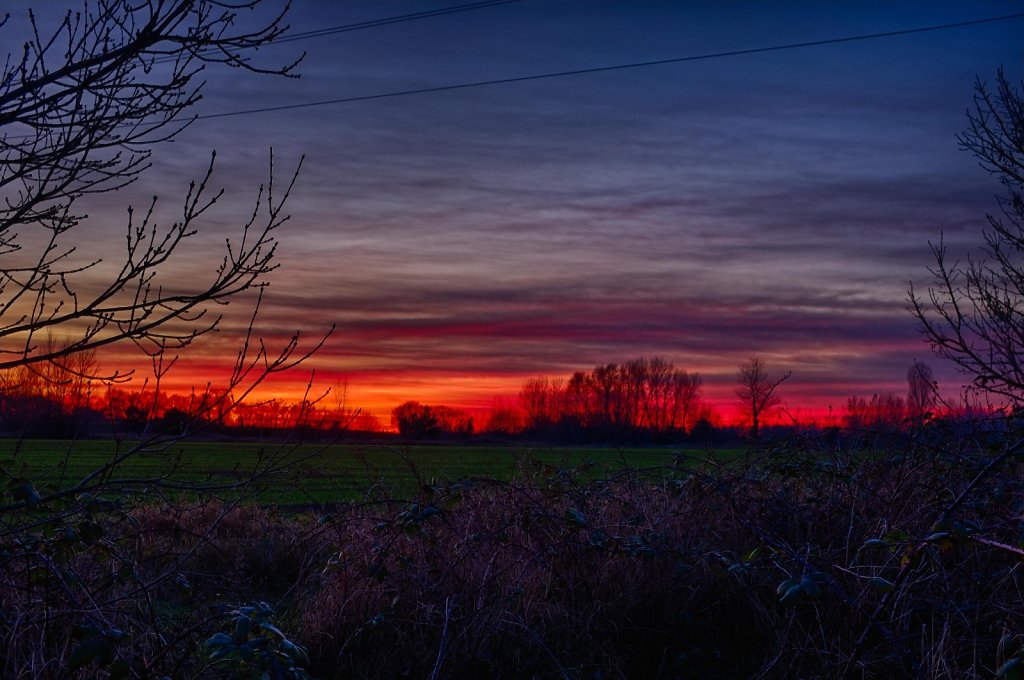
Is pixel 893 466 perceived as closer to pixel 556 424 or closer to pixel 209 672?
pixel 209 672

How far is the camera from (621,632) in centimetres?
605

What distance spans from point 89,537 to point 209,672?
103cm

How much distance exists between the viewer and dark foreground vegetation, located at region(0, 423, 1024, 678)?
15.8 feet

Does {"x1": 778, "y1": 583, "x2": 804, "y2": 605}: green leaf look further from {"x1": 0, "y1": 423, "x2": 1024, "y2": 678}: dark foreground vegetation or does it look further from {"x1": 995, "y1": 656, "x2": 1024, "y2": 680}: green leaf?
{"x1": 995, "y1": 656, "x2": 1024, "y2": 680}: green leaf

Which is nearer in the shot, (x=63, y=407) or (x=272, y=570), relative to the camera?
(x=63, y=407)

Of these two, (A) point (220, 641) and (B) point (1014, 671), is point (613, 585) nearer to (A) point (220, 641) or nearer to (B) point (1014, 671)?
(A) point (220, 641)

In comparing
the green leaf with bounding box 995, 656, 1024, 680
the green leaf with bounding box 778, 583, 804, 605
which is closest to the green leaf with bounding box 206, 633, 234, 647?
the green leaf with bounding box 778, 583, 804, 605

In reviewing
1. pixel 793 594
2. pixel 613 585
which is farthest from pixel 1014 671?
pixel 613 585

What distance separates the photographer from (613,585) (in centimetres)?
626

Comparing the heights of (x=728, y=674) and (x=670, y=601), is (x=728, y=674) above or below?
below

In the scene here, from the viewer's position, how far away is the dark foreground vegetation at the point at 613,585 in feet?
15.8

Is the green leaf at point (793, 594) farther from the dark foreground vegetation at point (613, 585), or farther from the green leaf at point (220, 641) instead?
the green leaf at point (220, 641)

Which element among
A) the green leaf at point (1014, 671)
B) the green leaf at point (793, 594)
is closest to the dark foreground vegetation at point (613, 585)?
the green leaf at point (793, 594)

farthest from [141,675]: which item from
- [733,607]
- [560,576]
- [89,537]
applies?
[733,607]
